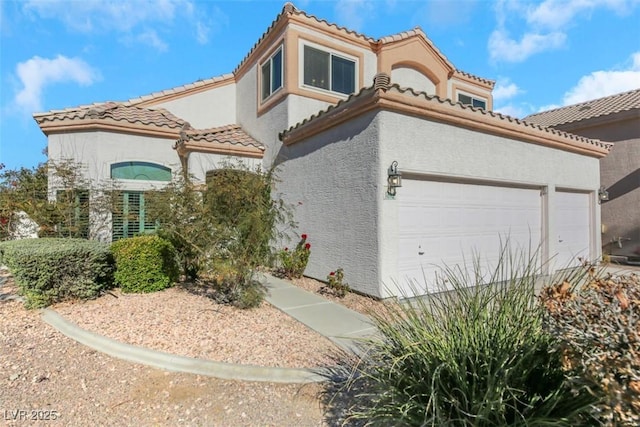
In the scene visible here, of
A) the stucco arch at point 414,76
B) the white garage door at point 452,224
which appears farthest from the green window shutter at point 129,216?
the stucco arch at point 414,76

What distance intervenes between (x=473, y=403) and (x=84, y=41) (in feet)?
37.5

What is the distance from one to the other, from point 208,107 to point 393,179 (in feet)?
34.4

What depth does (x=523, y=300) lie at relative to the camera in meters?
2.77

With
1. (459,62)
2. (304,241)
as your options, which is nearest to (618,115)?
(459,62)

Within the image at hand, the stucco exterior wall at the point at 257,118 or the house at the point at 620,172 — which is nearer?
the stucco exterior wall at the point at 257,118

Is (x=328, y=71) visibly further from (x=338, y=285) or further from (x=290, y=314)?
(x=290, y=314)

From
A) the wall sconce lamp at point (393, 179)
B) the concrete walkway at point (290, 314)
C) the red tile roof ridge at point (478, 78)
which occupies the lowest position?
the concrete walkway at point (290, 314)

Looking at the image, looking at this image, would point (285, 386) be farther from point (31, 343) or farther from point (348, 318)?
point (31, 343)

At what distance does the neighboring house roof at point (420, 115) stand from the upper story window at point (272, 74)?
2144 mm

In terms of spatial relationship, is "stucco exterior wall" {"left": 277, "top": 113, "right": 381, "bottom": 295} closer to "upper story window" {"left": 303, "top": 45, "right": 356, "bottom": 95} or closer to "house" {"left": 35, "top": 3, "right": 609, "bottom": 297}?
"house" {"left": 35, "top": 3, "right": 609, "bottom": 297}

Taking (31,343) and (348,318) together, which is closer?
(31,343)

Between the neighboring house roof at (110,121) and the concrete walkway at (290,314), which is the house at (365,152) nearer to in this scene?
the neighboring house roof at (110,121)

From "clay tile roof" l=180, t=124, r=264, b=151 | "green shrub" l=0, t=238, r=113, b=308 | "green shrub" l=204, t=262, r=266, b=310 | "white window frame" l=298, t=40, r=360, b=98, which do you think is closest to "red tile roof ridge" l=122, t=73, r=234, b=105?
"clay tile roof" l=180, t=124, r=264, b=151

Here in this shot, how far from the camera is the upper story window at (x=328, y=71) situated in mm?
10438
